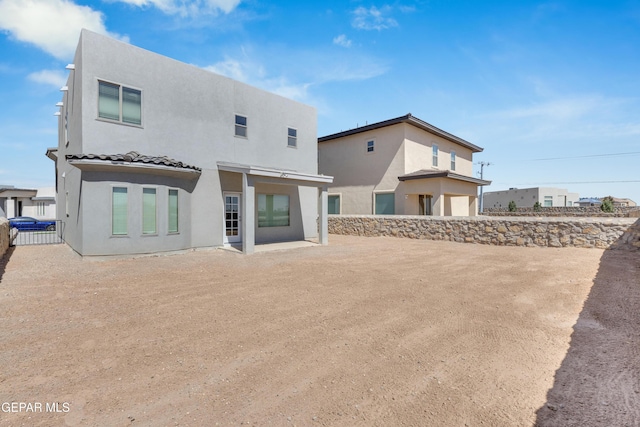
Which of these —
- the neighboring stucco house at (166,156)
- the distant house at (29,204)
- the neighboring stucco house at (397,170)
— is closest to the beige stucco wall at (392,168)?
the neighboring stucco house at (397,170)

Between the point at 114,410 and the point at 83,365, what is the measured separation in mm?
1188

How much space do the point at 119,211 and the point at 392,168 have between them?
15080 millimetres

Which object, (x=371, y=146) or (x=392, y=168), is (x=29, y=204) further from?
(x=392, y=168)

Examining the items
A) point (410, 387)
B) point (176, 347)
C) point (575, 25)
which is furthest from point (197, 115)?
point (575, 25)

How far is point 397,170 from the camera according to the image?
1939cm

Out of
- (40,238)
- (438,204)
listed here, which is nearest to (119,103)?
(40,238)

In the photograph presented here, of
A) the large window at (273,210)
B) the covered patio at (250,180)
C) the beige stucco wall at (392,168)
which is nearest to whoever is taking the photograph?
the covered patio at (250,180)

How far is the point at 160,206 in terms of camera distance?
1083cm

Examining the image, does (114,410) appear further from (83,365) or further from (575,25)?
(575,25)

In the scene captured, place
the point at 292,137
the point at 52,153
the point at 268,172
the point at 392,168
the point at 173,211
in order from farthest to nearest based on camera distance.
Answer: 1. the point at 392,168
2. the point at 52,153
3. the point at 292,137
4. the point at 268,172
5. the point at 173,211

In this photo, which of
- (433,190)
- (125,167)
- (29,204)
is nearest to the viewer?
(125,167)

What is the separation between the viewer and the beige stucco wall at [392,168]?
62.6 feet

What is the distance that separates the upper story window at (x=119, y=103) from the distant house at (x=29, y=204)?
1055 inches

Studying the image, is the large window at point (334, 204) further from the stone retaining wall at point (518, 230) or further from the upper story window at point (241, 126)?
the upper story window at point (241, 126)
